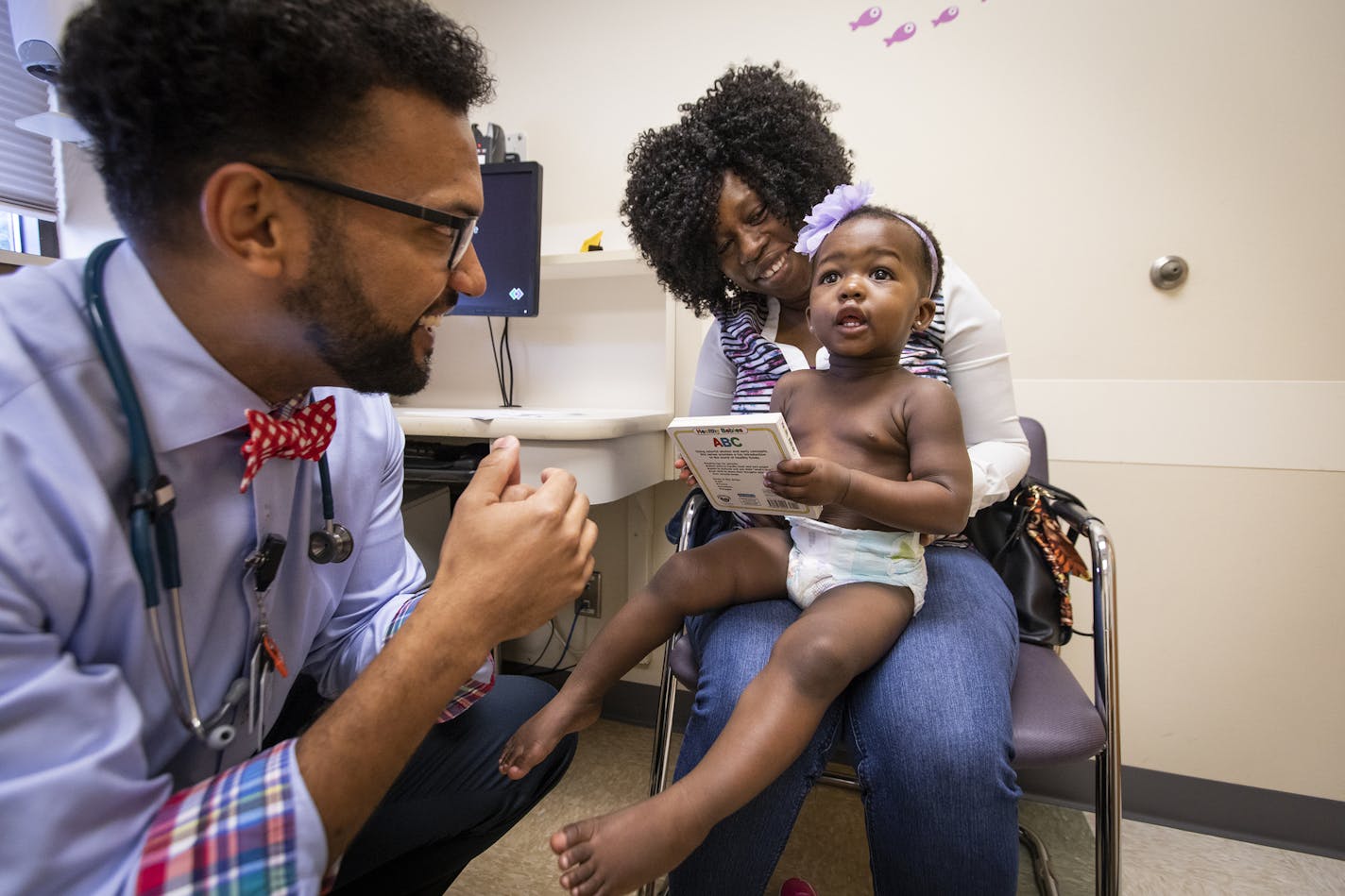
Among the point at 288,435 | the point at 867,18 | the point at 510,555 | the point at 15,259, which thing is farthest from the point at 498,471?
the point at 15,259

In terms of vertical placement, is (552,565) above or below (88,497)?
below

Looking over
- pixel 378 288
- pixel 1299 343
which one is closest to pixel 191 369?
pixel 378 288

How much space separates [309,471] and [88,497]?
28 centimetres

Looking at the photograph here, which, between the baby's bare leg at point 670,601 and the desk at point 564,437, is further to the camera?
the desk at point 564,437

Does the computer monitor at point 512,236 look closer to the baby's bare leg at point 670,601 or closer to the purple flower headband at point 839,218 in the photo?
the purple flower headband at point 839,218

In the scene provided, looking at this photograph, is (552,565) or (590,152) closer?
(552,565)

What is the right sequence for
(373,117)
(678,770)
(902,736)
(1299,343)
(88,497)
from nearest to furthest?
(88,497)
(373,117)
(902,736)
(678,770)
(1299,343)

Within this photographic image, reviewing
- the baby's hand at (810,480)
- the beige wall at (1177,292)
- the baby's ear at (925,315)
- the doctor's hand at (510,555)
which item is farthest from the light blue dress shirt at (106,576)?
the beige wall at (1177,292)

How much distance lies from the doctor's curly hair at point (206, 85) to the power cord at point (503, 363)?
4.79 ft

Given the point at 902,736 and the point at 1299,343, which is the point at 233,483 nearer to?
the point at 902,736

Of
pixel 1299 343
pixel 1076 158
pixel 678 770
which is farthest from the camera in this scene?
pixel 1076 158

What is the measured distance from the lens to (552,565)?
692 mm

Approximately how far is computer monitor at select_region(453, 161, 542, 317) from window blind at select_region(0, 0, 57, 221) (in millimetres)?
1555

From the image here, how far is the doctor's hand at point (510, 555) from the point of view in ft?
2.14
